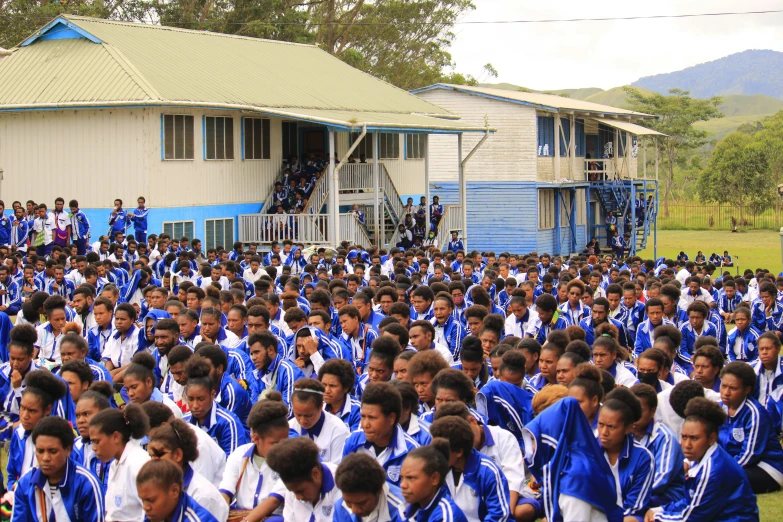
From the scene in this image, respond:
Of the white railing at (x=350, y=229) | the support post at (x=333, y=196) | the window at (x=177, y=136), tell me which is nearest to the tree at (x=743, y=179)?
the white railing at (x=350, y=229)

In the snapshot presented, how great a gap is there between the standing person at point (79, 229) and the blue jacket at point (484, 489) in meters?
15.8

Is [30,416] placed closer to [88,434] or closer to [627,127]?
[88,434]

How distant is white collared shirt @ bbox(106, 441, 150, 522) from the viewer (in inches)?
227

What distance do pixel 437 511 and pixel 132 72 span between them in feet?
62.8

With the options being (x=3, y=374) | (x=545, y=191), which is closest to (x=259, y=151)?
(x=545, y=191)

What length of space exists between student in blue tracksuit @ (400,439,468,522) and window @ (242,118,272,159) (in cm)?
2106

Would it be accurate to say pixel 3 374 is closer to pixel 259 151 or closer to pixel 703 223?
pixel 259 151

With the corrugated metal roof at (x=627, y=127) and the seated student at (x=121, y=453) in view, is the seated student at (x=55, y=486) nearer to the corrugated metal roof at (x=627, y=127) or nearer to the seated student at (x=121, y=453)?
the seated student at (x=121, y=453)

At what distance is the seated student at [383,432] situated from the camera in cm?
593

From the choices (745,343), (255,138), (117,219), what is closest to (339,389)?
(745,343)

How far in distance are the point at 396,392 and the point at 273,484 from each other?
870mm

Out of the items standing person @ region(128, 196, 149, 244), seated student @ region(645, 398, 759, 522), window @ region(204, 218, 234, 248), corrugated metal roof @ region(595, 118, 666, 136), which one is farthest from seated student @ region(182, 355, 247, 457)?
corrugated metal roof @ region(595, 118, 666, 136)

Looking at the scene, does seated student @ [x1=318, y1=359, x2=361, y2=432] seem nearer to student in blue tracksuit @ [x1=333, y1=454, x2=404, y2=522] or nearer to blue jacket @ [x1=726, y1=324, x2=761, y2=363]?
student in blue tracksuit @ [x1=333, y1=454, x2=404, y2=522]

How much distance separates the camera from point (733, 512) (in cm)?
591
